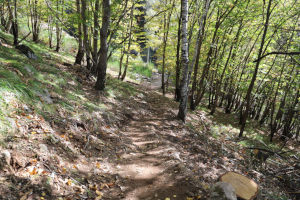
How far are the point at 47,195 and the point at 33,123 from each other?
5.38 feet

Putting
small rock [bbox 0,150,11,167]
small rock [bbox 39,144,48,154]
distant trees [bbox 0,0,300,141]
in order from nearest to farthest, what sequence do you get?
small rock [bbox 0,150,11,167] < small rock [bbox 39,144,48,154] < distant trees [bbox 0,0,300,141]

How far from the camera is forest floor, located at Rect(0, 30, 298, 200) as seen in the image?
116 inches

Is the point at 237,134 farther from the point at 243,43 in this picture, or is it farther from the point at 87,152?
the point at 87,152

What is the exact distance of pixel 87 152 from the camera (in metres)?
4.35

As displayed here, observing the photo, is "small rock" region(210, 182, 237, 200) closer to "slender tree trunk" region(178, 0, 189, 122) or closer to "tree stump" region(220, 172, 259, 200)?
"tree stump" region(220, 172, 259, 200)

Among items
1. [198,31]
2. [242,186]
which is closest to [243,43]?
[198,31]

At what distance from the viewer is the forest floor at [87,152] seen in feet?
9.65

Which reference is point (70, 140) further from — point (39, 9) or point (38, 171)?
point (39, 9)

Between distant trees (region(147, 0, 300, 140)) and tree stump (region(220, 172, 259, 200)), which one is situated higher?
distant trees (region(147, 0, 300, 140))

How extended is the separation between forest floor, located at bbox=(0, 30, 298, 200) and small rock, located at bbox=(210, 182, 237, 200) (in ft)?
1.79

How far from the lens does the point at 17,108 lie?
3.67 meters

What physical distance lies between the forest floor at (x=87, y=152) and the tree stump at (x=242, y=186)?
47cm

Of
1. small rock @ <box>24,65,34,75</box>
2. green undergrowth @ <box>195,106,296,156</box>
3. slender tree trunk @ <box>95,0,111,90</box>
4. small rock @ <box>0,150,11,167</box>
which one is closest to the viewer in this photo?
small rock @ <box>0,150,11,167</box>

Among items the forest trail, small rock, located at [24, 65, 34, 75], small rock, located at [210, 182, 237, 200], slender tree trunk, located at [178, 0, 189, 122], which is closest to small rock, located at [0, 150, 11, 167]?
the forest trail
